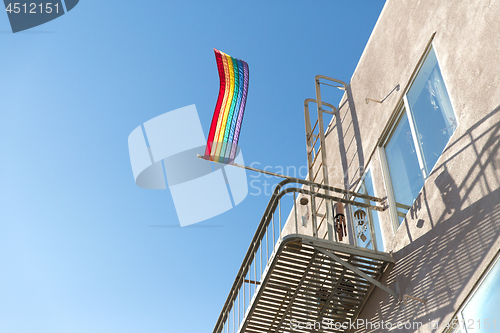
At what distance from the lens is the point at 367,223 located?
8.41 meters

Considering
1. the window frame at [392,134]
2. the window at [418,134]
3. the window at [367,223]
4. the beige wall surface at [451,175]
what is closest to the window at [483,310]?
the beige wall surface at [451,175]

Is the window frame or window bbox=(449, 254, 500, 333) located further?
the window frame

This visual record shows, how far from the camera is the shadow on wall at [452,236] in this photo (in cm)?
539

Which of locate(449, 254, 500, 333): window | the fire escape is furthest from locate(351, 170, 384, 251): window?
locate(449, 254, 500, 333): window

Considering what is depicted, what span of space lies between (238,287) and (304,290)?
6.22 feet

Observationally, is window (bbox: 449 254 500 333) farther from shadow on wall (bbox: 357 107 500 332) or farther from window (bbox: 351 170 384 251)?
→ window (bbox: 351 170 384 251)

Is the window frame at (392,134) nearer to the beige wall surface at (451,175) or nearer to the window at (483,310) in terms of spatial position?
the beige wall surface at (451,175)

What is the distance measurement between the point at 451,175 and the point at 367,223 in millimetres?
2410

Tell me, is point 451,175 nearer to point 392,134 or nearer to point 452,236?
point 452,236

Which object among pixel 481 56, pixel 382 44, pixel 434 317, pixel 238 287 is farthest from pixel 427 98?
pixel 238 287

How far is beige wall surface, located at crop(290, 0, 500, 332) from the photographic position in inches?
216

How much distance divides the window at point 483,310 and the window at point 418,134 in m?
2.18

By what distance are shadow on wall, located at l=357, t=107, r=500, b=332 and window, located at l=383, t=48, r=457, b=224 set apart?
50 cm

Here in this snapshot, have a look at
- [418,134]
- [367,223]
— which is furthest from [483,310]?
[367,223]
